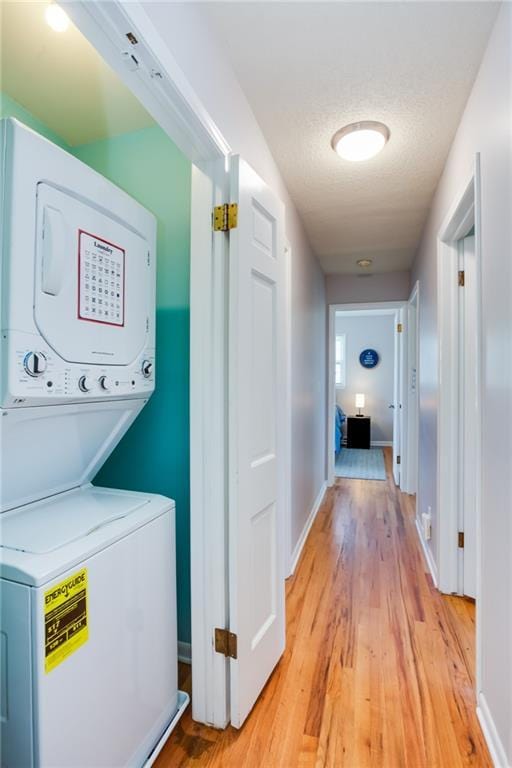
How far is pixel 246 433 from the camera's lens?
1.34 meters

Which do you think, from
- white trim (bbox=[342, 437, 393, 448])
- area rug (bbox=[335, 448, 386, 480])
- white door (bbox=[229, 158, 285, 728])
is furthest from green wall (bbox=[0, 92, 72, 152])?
white trim (bbox=[342, 437, 393, 448])

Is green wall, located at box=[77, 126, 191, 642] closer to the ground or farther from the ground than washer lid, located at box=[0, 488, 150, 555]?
farther from the ground

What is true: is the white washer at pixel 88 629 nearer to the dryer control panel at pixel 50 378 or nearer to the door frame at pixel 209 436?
the door frame at pixel 209 436

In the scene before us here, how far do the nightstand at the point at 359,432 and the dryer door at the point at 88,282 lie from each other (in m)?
5.62

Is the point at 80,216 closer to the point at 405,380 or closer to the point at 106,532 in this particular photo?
the point at 106,532

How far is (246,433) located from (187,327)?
23.3 inches

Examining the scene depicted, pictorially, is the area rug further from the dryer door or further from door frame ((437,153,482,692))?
the dryer door

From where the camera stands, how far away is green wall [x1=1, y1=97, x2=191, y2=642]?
1647 mm

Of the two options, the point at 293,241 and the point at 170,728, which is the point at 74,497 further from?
the point at 293,241

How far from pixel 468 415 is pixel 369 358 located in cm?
501

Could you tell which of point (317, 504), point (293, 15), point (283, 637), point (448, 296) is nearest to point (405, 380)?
point (317, 504)

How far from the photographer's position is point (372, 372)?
6.98 metres

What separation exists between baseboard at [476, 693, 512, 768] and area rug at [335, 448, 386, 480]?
11.2 ft

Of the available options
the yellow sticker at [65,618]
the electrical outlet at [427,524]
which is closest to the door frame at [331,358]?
the electrical outlet at [427,524]
